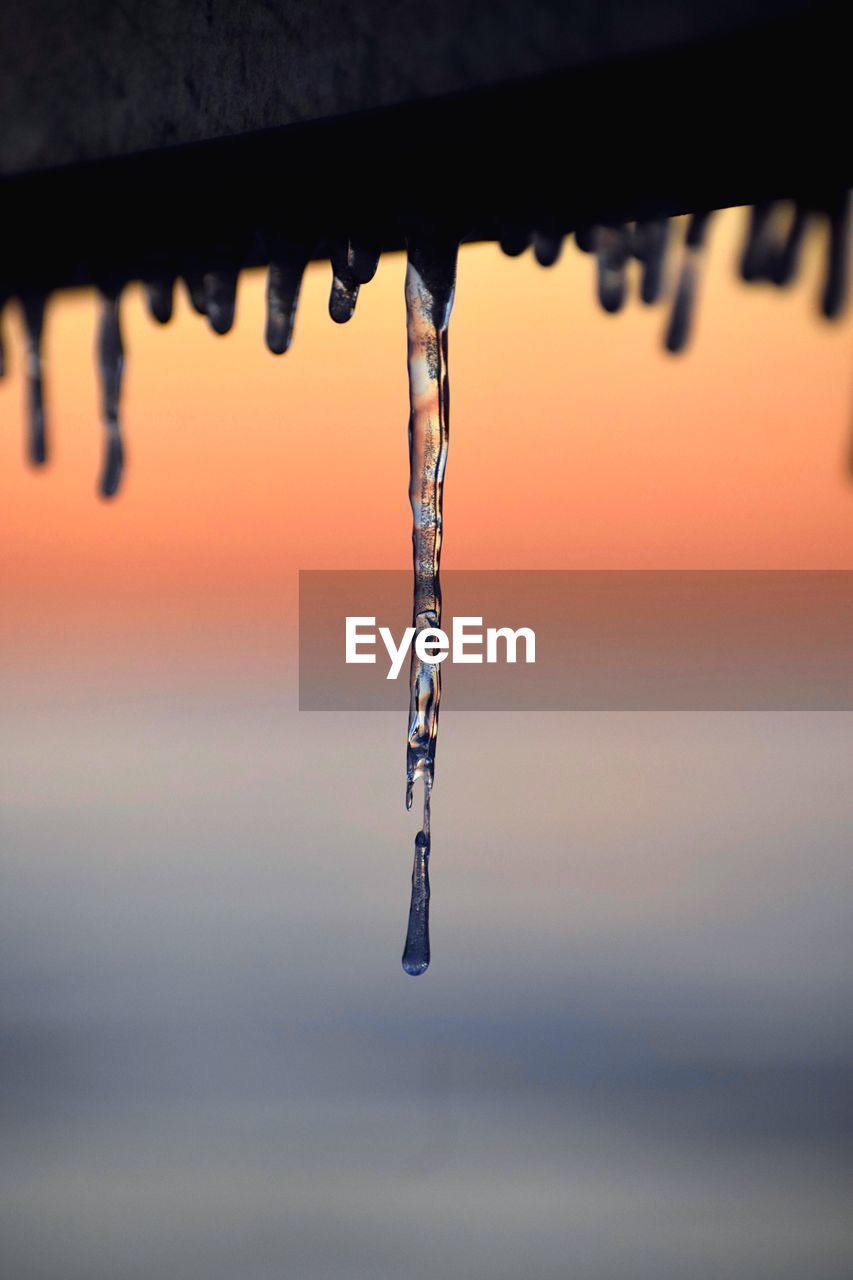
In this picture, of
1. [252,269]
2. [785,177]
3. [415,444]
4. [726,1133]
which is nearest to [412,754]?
[415,444]

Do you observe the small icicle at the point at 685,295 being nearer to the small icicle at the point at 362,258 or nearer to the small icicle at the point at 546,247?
the small icicle at the point at 546,247

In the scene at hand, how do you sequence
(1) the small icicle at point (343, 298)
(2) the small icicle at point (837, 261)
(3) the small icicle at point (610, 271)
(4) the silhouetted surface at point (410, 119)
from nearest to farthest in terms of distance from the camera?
(4) the silhouetted surface at point (410, 119), (2) the small icicle at point (837, 261), (3) the small icicle at point (610, 271), (1) the small icicle at point (343, 298)

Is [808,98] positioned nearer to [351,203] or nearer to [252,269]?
[351,203]

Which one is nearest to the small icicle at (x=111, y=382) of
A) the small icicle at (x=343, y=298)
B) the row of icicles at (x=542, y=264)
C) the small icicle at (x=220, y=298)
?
the row of icicles at (x=542, y=264)

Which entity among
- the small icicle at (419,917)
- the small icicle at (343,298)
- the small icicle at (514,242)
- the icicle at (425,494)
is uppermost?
the small icicle at (514,242)

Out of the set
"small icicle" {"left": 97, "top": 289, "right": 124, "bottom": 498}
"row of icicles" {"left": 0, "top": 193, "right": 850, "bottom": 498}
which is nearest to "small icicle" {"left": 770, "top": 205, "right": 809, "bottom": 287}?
"row of icicles" {"left": 0, "top": 193, "right": 850, "bottom": 498}

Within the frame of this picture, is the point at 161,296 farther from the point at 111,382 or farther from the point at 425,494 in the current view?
the point at 425,494
